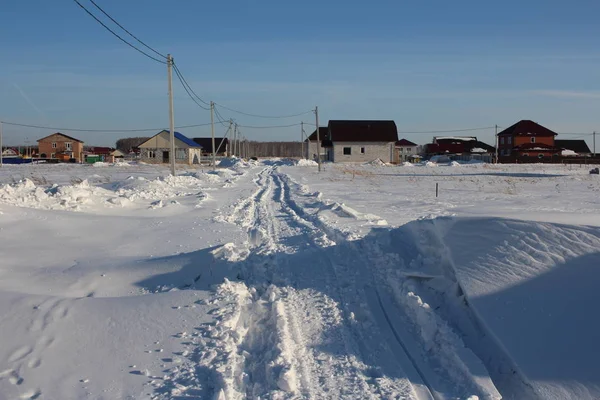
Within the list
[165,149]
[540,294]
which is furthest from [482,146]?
[540,294]

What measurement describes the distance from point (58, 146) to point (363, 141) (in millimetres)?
56964

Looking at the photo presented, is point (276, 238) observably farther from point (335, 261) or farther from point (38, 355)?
point (38, 355)

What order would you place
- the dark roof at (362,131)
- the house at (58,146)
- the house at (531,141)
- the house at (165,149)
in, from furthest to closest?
the house at (58,146)
the house at (531,141)
the dark roof at (362,131)
the house at (165,149)

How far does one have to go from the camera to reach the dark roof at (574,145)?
10656 centimetres

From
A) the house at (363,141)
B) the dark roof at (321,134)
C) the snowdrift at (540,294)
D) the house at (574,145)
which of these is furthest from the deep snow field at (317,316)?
the house at (574,145)

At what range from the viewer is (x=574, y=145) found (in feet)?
354

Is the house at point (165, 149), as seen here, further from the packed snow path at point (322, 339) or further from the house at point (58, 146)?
the packed snow path at point (322, 339)

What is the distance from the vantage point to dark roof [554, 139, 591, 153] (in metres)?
107

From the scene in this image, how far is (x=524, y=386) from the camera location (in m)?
4.61

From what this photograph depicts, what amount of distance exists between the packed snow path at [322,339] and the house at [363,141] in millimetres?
67646

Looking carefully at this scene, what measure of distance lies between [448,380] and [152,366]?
264 cm

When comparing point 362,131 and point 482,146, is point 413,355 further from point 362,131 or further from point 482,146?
point 482,146

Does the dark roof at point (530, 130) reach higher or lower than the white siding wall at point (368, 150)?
higher

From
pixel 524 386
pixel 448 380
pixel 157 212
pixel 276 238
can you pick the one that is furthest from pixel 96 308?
pixel 157 212
